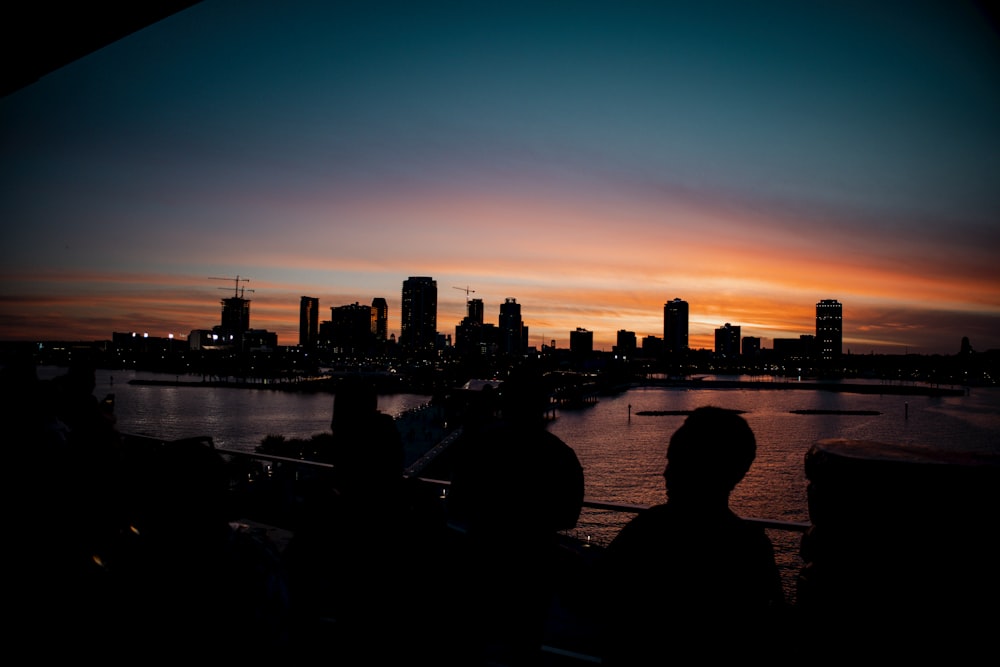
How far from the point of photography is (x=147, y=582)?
192 cm

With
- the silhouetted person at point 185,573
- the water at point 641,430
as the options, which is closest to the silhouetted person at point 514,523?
the silhouetted person at point 185,573

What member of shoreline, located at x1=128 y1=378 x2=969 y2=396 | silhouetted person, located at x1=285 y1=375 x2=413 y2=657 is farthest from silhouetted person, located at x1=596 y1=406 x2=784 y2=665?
shoreline, located at x1=128 y1=378 x2=969 y2=396

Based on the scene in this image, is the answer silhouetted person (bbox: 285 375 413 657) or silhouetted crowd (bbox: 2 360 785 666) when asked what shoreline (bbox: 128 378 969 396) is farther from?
silhouetted person (bbox: 285 375 413 657)

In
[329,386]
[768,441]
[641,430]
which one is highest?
[768,441]

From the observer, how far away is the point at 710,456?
2.05m

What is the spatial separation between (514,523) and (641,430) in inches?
3098

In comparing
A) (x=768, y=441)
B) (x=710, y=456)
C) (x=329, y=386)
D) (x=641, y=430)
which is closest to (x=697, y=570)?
(x=710, y=456)

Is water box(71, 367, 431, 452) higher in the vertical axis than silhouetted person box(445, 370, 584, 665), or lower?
lower

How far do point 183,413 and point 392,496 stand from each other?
339 feet

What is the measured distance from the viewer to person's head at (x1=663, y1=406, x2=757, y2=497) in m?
2.04

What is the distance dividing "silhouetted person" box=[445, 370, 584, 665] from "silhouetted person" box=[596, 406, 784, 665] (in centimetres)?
90

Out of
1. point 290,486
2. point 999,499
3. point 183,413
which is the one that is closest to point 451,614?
point 999,499

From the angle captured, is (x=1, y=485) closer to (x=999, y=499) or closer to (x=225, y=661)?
(x=225, y=661)

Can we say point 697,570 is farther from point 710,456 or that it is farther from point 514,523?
point 514,523
